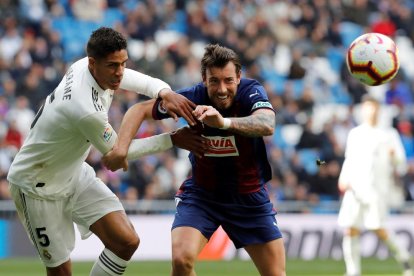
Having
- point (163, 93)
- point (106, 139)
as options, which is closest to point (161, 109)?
point (163, 93)

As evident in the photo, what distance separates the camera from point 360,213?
46.2ft

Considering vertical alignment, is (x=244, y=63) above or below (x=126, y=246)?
below

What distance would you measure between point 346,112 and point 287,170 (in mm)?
2514

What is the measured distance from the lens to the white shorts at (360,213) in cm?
1388

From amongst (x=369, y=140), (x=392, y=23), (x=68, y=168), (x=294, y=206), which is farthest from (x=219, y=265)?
(x=392, y=23)

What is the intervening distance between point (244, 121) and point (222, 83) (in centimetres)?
40

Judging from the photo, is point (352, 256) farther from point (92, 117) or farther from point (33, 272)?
point (92, 117)

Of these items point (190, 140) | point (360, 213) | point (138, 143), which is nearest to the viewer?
point (190, 140)

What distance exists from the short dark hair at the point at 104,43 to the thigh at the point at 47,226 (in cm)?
145

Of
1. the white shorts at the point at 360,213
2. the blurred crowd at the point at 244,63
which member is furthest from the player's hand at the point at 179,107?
the blurred crowd at the point at 244,63

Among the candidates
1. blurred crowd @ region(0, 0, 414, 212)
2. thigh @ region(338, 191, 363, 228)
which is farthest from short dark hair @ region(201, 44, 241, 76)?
blurred crowd @ region(0, 0, 414, 212)

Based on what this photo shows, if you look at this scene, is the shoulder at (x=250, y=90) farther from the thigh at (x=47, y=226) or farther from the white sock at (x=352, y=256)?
the white sock at (x=352, y=256)

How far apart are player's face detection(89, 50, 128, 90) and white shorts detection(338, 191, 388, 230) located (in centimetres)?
611

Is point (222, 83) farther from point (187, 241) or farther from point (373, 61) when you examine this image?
point (373, 61)
